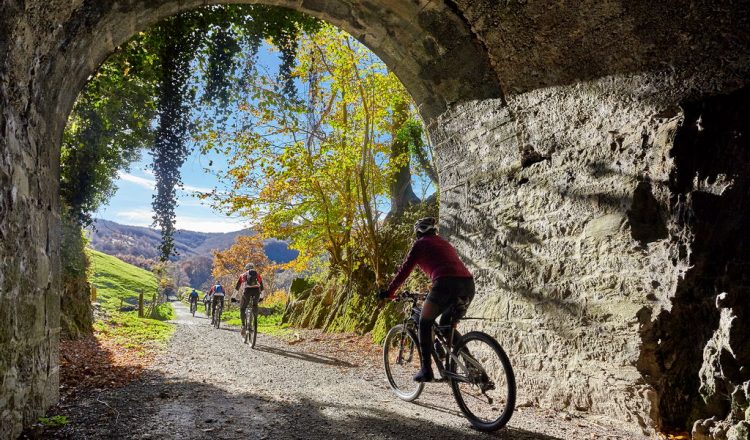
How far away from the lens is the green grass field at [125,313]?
11.3 metres

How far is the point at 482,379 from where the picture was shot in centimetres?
400

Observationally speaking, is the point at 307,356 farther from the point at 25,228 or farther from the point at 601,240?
the point at 601,240

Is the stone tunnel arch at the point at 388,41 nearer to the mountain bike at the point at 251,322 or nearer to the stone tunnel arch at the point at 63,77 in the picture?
the stone tunnel arch at the point at 63,77

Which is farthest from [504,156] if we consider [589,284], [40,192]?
[40,192]

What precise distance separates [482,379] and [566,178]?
2300 mm

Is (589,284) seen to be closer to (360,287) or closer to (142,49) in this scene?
(142,49)

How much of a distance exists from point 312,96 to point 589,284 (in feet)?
30.0

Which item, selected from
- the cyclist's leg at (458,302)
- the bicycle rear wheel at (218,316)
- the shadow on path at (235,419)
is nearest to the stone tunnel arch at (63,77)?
the shadow on path at (235,419)

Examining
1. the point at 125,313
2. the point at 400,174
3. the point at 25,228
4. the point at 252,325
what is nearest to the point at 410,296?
the point at 25,228

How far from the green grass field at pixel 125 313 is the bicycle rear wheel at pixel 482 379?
25.3 ft

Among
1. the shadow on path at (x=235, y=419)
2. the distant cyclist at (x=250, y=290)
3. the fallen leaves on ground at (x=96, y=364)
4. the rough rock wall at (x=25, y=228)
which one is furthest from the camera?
the distant cyclist at (x=250, y=290)

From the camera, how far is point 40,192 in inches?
155

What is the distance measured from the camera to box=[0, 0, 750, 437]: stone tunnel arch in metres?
3.46

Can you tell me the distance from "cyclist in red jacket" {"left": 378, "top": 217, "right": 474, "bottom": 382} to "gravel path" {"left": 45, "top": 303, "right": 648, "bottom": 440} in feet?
2.13
